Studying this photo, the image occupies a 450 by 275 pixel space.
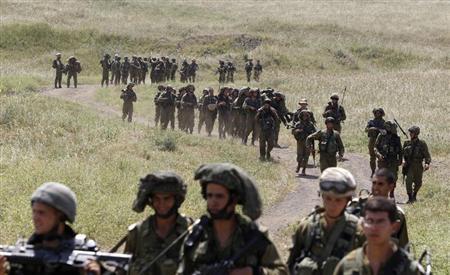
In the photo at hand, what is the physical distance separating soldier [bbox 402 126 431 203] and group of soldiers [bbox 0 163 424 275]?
9.87 metres

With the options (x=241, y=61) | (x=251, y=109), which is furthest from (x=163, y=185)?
(x=241, y=61)

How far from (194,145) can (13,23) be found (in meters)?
34.7

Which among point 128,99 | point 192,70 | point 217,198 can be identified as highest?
point 217,198

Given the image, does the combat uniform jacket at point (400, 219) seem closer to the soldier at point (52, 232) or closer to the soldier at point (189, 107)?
the soldier at point (52, 232)

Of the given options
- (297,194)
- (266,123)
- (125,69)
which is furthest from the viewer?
(125,69)

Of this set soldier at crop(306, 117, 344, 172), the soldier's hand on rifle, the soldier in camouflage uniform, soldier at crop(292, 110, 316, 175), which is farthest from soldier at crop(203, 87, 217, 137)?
the soldier's hand on rifle

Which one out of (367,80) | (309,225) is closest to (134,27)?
(367,80)

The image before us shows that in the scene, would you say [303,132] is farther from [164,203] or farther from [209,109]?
[164,203]

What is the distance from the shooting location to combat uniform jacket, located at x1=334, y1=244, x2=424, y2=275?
16.1ft

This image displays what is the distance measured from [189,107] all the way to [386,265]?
21.8 m

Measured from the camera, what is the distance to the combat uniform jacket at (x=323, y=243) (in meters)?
5.89

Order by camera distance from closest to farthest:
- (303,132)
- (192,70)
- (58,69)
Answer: (303,132)
(58,69)
(192,70)

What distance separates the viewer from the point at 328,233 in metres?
5.99

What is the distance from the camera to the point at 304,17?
223ft
